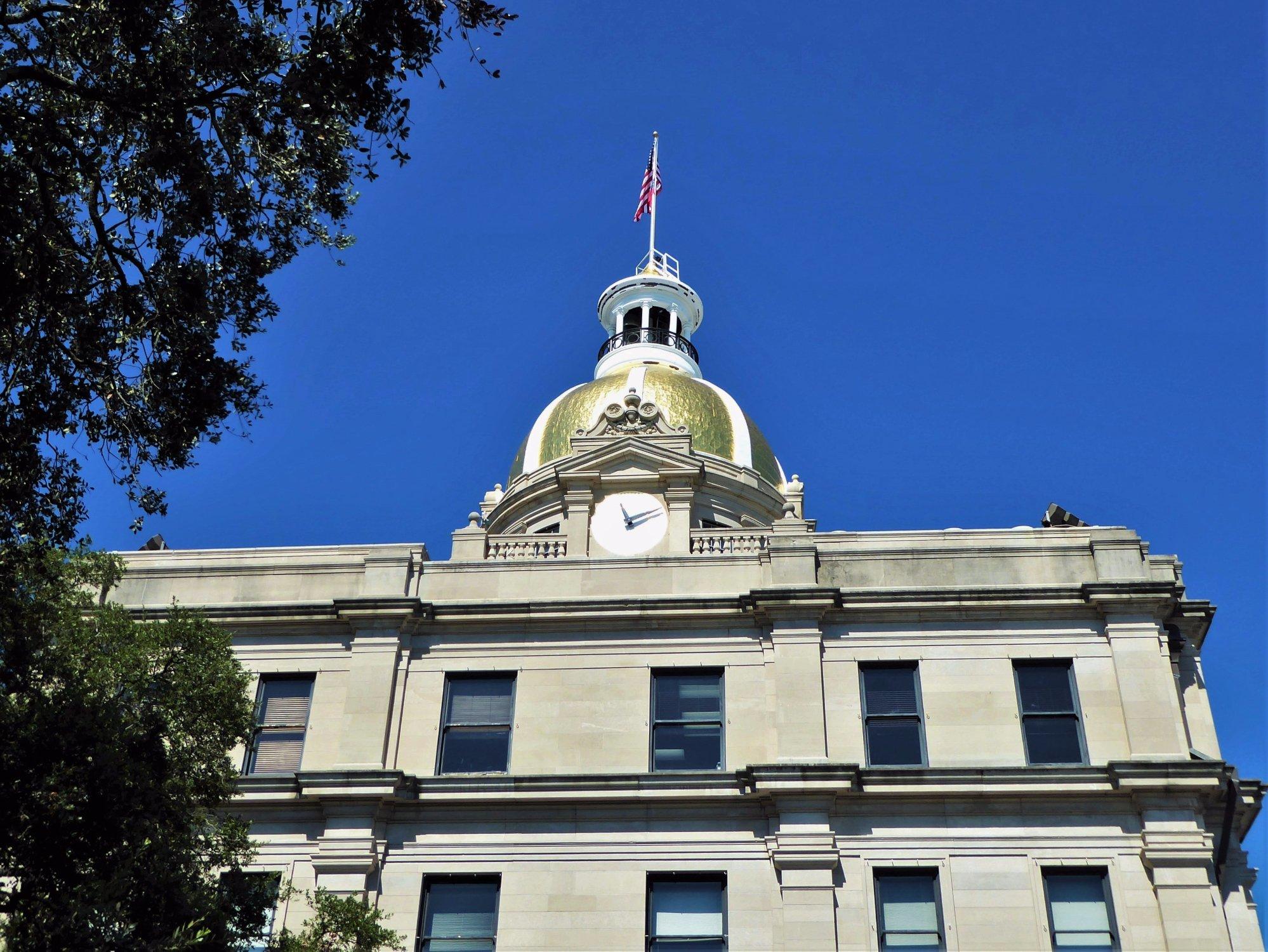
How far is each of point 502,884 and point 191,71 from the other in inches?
558

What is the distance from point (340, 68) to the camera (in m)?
15.9

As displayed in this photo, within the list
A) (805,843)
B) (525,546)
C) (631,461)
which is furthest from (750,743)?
(631,461)

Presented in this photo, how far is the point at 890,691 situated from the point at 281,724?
10.9 meters

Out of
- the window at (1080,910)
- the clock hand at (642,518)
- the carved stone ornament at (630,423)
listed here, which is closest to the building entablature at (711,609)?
the window at (1080,910)

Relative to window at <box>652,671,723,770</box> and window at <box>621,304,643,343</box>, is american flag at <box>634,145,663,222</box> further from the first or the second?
window at <box>652,671,723,770</box>

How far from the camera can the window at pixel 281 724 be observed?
26.6 metres

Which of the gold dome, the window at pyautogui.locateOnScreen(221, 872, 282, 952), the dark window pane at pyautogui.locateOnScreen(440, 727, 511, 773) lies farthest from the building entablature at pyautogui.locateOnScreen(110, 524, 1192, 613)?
the gold dome

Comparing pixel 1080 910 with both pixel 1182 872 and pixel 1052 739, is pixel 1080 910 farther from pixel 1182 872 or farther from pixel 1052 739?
pixel 1052 739

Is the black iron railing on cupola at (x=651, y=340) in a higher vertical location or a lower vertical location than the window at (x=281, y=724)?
higher

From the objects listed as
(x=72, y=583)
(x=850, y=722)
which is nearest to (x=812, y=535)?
(x=850, y=722)

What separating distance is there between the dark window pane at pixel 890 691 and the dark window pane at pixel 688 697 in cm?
262

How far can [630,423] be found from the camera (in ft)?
122

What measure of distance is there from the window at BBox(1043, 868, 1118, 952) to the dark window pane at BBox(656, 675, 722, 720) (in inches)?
245

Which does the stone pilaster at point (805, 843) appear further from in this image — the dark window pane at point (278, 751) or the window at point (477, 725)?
the dark window pane at point (278, 751)
